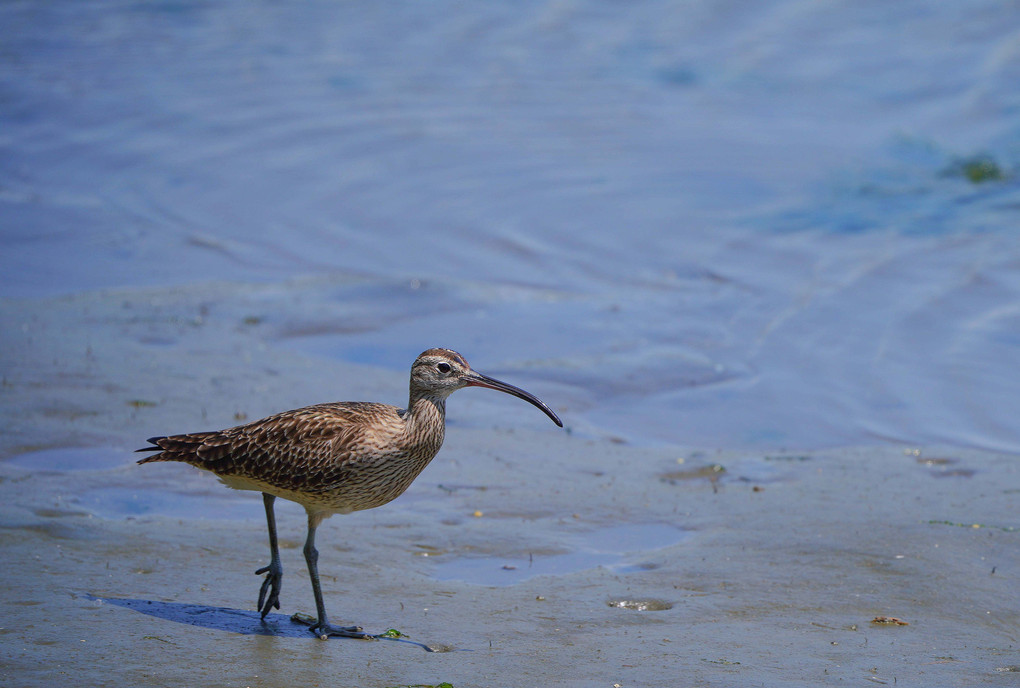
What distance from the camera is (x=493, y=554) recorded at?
6945mm

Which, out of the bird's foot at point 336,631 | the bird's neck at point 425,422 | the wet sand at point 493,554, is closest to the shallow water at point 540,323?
the wet sand at point 493,554

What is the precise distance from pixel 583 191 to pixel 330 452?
1063 cm

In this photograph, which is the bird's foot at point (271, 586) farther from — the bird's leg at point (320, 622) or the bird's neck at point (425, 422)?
the bird's neck at point (425, 422)

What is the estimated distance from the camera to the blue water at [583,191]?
427 inches

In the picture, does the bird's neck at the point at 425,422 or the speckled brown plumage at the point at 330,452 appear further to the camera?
the bird's neck at the point at 425,422

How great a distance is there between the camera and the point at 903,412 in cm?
999

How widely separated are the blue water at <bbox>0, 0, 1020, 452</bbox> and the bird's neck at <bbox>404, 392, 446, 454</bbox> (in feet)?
11.0

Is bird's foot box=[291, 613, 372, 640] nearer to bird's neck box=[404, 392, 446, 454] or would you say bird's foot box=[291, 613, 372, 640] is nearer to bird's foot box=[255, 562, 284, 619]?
bird's foot box=[255, 562, 284, 619]

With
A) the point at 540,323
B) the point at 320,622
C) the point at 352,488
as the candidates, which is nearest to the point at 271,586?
the point at 320,622

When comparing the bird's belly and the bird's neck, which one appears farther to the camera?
the bird's neck

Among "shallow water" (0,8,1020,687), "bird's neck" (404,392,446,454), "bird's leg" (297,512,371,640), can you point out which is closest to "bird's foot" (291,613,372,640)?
"bird's leg" (297,512,371,640)

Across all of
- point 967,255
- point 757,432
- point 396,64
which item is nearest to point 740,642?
point 757,432

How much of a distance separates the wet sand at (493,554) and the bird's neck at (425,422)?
863 mm

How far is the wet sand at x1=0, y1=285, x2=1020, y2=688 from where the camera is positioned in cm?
536
